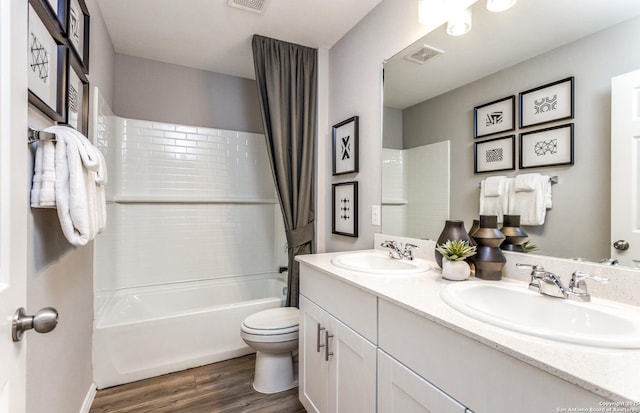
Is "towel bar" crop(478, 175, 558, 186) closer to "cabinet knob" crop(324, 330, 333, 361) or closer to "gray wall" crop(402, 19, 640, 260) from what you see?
"gray wall" crop(402, 19, 640, 260)

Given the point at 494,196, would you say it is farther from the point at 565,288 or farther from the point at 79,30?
the point at 79,30

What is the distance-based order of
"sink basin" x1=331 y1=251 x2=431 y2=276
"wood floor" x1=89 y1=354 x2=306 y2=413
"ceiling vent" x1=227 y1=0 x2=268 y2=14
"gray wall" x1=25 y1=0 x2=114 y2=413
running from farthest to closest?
"ceiling vent" x1=227 y1=0 x2=268 y2=14 → "wood floor" x1=89 y1=354 x2=306 y2=413 → "sink basin" x1=331 y1=251 x2=431 y2=276 → "gray wall" x1=25 y1=0 x2=114 y2=413

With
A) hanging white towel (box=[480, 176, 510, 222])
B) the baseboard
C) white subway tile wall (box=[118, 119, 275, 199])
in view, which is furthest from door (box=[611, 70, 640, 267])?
white subway tile wall (box=[118, 119, 275, 199])

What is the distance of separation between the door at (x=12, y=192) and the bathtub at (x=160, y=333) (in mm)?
1509

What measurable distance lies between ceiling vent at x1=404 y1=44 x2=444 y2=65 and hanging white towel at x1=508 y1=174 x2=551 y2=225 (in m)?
0.79

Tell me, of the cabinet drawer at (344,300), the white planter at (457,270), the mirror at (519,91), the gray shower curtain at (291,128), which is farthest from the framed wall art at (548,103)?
the gray shower curtain at (291,128)

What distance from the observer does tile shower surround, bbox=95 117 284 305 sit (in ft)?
8.16

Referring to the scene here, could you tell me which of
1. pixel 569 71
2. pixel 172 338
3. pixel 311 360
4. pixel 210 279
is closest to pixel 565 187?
pixel 569 71

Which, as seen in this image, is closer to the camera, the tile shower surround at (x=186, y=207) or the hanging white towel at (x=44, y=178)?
the hanging white towel at (x=44, y=178)

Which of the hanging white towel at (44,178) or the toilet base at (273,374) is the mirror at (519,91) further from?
the hanging white towel at (44,178)

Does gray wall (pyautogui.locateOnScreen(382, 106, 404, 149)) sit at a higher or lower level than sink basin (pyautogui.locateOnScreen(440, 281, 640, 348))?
higher

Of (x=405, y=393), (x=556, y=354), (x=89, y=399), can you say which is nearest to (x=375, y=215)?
(x=405, y=393)

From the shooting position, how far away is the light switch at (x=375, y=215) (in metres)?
1.89

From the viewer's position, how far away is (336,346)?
1284 millimetres
